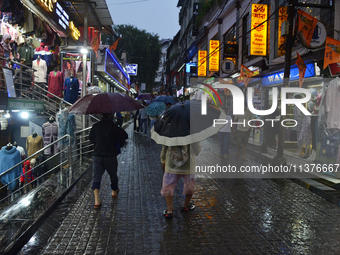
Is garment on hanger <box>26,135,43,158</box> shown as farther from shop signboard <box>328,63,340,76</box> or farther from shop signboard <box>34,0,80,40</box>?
shop signboard <box>328,63,340,76</box>

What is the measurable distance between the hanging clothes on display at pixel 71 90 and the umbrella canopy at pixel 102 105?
7.95 metres

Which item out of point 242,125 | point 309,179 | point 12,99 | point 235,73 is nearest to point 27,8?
point 12,99

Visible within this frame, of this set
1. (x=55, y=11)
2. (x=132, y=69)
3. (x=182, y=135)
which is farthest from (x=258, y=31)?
(x=132, y=69)

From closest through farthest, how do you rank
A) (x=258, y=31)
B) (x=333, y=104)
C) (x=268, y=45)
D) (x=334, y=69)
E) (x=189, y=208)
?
1. (x=189, y=208)
2. (x=333, y=104)
3. (x=334, y=69)
4. (x=258, y=31)
5. (x=268, y=45)

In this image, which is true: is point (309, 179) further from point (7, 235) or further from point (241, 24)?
point (241, 24)

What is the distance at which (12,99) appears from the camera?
923 cm

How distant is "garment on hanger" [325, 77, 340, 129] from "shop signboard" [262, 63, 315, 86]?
9.31 feet

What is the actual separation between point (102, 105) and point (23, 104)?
4.98 meters

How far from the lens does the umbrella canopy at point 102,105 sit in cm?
591

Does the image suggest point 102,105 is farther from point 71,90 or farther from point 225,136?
point 71,90

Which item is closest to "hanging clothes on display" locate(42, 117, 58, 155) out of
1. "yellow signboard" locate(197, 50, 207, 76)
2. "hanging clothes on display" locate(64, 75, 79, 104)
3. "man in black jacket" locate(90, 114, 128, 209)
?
"hanging clothes on display" locate(64, 75, 79, 104)

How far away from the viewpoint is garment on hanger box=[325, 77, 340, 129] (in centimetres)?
831

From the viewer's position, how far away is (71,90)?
13781 mm

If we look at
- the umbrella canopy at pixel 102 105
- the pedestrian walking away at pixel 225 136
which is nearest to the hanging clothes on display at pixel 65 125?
the umbrella canopy at pixel 102 105
